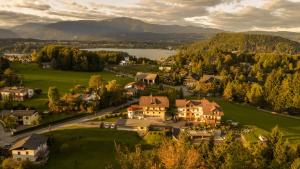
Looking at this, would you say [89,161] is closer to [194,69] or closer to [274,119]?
[274,119]

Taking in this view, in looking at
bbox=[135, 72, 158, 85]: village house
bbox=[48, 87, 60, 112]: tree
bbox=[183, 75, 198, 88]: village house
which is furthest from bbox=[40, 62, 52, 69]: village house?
bbox=[48, 87, 60, 112]: tree

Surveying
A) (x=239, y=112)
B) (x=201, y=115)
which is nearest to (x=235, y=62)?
(x=239, y=112)

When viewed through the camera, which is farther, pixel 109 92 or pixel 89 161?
pixel 109 92

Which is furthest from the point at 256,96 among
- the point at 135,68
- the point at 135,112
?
the point at 135,68

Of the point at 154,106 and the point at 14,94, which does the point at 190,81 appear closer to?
the point at 154,106

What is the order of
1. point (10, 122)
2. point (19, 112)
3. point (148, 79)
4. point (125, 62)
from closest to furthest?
point (10, 122), point (19, 112), point (148, 79), point (125, 62)

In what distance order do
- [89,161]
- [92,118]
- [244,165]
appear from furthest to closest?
[92,118], [89,161], [244,165]

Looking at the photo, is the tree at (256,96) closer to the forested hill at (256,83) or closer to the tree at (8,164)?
the forested hill at (256,83)

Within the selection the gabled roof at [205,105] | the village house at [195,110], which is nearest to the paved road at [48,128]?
the village house at [195,110]
